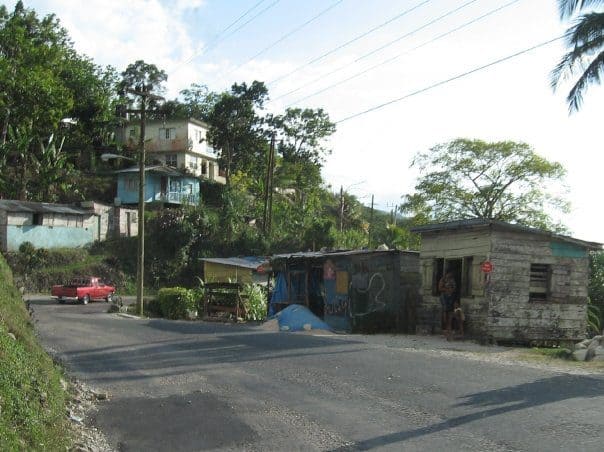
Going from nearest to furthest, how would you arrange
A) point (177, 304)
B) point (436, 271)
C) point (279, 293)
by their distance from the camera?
point (436, 271) → point (279, 293) → point (177, 304)

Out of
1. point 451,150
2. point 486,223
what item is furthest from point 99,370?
point 451,150

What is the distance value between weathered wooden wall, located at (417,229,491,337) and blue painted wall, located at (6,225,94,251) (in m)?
33.1

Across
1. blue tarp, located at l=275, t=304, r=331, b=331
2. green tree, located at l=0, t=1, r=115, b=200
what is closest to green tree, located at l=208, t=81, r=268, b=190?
green tree, located at l=0, t=1, r=115, b=200

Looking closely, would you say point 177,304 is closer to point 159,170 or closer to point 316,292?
point 316,292

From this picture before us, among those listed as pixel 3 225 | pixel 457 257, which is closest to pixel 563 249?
pixel 457 257

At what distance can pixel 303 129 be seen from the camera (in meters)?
62.2

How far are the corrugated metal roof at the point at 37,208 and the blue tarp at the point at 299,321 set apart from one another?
2801 cm

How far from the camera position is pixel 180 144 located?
62688 millimetres

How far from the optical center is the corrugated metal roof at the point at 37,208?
43438 mm

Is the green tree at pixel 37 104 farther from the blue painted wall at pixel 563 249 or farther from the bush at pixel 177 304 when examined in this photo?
the blue painted wall at pixel 563 249

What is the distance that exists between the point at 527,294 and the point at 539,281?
70cm

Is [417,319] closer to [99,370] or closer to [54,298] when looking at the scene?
[99,370]

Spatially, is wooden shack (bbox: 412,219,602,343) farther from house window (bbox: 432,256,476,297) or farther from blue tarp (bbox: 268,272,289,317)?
blue tarp (bbox: 268,272,289,317)

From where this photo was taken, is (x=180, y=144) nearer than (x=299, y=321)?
No
